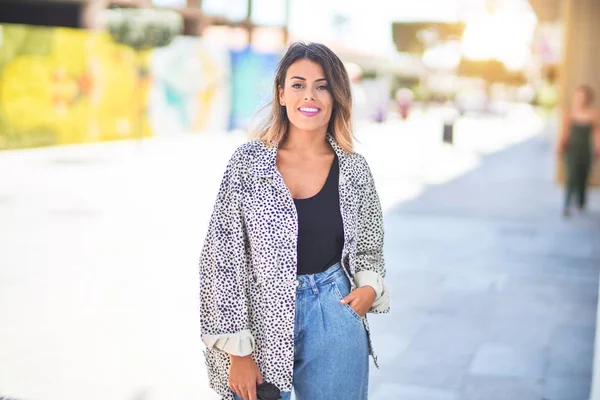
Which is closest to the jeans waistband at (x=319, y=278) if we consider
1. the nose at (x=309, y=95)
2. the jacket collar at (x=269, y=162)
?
the jacket collar at (x=269, y=162)

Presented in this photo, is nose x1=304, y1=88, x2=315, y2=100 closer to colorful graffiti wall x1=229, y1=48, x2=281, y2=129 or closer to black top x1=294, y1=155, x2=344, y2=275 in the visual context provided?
black top x1=294, y1=155, x2=344, y2=275

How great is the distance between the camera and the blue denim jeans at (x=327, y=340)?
8.09 ft

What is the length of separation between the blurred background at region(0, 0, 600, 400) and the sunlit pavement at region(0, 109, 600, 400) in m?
0.02

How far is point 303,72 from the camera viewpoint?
254 centimetres

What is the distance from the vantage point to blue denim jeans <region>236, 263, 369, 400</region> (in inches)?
97.1

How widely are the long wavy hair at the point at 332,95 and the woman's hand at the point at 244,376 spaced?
635mm
